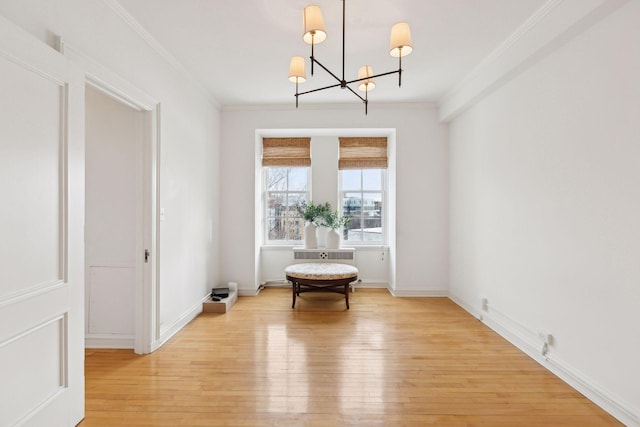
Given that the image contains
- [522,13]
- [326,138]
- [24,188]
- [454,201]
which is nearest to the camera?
[24,188]

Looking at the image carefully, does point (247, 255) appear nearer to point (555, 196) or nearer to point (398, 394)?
point (398, 394)

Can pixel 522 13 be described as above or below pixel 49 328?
above

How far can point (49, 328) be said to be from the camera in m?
1.78

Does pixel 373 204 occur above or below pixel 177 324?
above

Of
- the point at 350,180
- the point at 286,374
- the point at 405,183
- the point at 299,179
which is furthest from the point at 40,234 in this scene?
the point at 350,180

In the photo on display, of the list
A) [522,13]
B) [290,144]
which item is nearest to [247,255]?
[290,144]

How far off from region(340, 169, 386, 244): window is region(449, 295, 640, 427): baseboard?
214 cm

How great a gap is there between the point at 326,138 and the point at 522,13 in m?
3.24

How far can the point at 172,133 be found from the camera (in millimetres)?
3352

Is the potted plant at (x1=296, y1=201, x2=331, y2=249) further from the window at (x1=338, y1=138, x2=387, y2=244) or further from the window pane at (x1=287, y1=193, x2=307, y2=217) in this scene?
the window at (x1=338, y1=138, x2=387, y2=244)

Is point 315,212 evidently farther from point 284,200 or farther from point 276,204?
point 276,204

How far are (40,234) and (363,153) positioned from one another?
4.50 m

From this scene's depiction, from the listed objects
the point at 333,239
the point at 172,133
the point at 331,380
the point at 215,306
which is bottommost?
the point at 331,380

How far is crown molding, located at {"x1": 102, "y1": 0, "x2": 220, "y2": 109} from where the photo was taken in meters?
2.44
